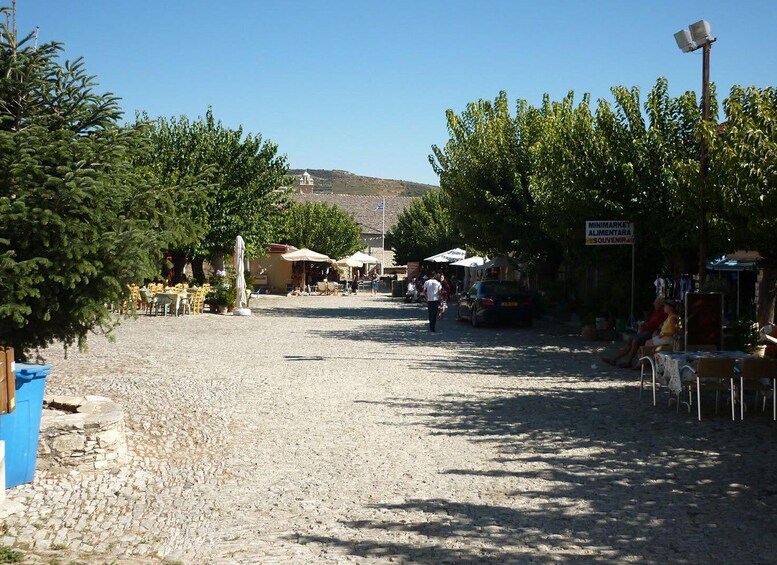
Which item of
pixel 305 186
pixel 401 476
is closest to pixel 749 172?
pixel 401 476

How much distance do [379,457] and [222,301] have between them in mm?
23245

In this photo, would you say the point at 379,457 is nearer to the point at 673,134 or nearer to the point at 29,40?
the point at 29,40

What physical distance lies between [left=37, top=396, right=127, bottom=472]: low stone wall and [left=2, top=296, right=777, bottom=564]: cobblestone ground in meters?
0.17

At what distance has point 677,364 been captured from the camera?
10422mm

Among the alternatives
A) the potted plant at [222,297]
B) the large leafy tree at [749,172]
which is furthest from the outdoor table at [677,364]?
the potted plant at [222,297]

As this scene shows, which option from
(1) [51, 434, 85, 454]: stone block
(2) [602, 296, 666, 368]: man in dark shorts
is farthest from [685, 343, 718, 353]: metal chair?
(1) [51, 434, 85, 454]: stone block

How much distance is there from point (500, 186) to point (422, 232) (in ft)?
117

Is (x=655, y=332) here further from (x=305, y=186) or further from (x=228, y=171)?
(x=305, y=186)

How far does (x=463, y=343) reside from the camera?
20.2 m

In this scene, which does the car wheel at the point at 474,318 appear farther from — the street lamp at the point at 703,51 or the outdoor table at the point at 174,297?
the street lamp at the point at 703,51

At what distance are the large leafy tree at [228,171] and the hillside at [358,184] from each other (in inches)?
4451

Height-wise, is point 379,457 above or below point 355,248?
below

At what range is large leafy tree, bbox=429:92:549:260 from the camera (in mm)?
27047

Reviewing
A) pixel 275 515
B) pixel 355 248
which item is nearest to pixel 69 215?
pixel 275 515
